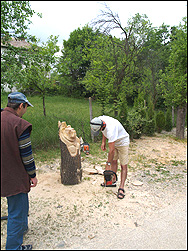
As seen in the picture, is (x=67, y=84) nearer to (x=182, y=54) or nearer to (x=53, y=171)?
(x=182, y=54)

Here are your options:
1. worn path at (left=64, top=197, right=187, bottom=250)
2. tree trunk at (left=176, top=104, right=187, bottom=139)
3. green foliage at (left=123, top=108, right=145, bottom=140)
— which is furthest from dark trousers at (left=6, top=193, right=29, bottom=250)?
tree trunk at (left=176, top=104, right=187, bottom=139)

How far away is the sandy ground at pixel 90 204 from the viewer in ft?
9.78

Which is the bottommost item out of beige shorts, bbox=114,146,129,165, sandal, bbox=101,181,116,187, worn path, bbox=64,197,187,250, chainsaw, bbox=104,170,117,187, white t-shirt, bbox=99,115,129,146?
worn path, bbox=64,197,187,250

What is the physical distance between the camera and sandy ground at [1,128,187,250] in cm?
298

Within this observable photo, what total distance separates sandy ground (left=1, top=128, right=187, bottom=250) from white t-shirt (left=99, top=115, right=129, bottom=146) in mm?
1085

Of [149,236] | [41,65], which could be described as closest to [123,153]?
[149,236]

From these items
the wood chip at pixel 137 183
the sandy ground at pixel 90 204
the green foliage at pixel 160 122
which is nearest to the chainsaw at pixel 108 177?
the sandy ground at pixel 90 204

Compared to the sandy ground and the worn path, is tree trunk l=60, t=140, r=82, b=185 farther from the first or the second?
the worn path

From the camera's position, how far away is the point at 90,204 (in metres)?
3.78

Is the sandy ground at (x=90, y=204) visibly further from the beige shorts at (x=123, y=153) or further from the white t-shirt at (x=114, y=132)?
the white t-shirt at (x=114, y=132)

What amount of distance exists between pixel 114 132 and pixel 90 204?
1.39 metres

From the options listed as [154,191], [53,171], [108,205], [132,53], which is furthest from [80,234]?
[132,53]

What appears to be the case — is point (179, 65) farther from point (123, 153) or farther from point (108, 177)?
point (108, 177)

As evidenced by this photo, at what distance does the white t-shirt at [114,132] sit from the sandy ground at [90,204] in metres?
1.08
